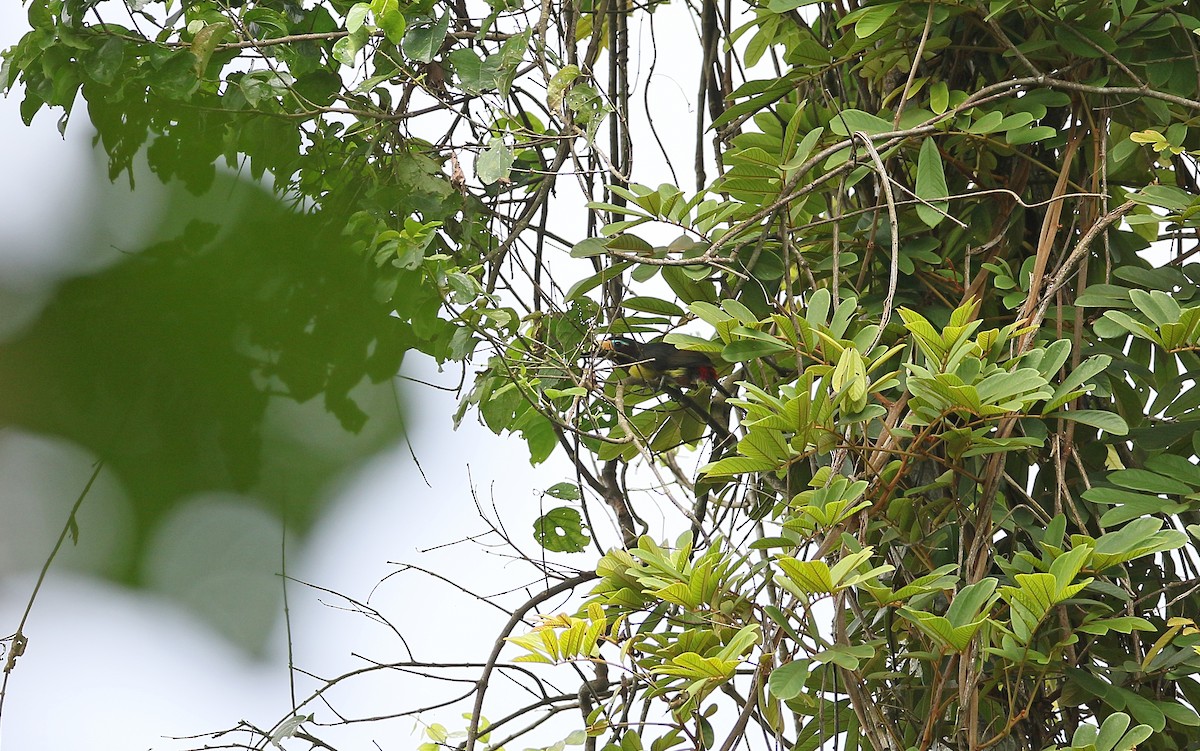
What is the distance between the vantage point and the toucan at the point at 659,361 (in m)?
0.92

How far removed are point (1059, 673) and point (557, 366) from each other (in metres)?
0.49

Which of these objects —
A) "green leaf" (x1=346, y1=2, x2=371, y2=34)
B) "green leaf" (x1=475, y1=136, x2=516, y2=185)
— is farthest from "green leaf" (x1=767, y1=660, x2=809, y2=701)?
"green leaf" (x1=346, y1=2, x2=371, y2=34)

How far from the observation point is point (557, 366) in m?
0.89

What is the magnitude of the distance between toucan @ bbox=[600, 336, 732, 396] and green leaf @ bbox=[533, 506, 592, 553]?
252 mm

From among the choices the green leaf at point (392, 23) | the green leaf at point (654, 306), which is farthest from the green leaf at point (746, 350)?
the green leaf at point (392, 23)

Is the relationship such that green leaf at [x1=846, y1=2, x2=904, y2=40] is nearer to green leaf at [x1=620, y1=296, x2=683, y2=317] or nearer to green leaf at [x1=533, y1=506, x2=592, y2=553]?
green leaf at [x1=620, y1=296, x2=683, y2=317]

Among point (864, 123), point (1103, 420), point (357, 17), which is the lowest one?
point (1103, 420)

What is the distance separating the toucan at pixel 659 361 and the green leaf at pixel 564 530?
0.25 m

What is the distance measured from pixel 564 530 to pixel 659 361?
11.9 inches

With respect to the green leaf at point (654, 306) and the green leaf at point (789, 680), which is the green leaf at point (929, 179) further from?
the green leaf at point (789, 680)

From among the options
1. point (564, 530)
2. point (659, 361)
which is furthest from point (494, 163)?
point (564, 530)

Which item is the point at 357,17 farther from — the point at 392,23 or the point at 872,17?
the point at 872,17

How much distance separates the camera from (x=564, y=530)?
3.69 feet

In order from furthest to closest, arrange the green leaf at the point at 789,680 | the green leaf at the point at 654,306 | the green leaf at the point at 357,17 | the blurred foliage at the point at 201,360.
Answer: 1. the green leaf at the point at 654,306
2. the green leaf at the point at 357,17
3. the green leaf at the point at 789,680
4. the blurred foliage at the point at 201,360
